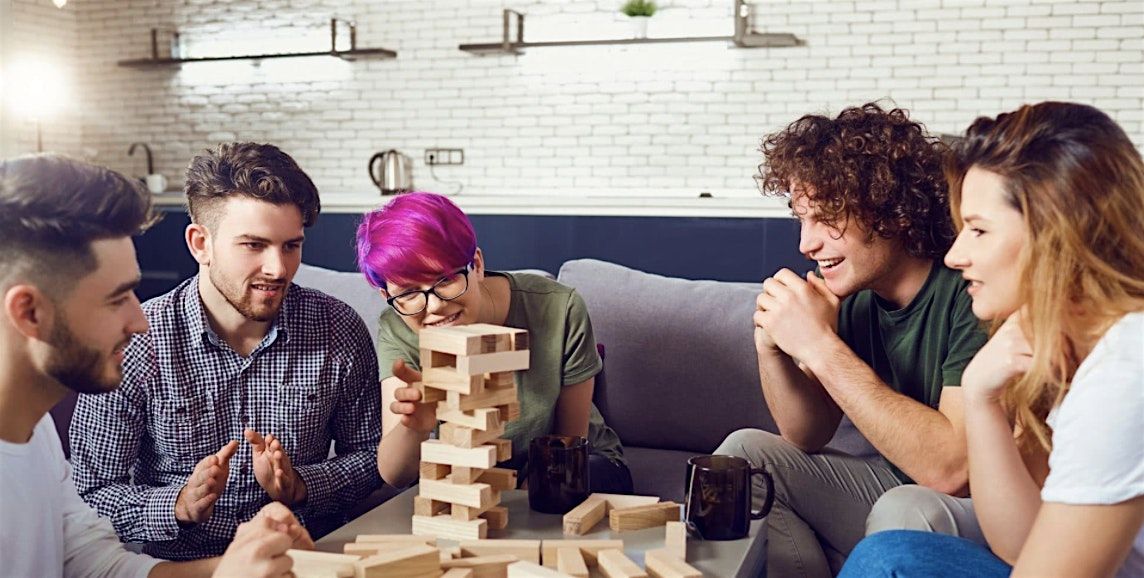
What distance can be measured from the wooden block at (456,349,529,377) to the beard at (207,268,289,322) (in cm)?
64

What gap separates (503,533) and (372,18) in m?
6.20

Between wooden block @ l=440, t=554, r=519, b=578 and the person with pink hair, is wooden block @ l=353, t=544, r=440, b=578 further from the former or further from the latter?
the person with pink hair

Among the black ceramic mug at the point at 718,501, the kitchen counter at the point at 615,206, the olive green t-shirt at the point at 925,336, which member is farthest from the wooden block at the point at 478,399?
the kitchen counter at the point at 615,206

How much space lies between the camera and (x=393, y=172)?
705 centimetres

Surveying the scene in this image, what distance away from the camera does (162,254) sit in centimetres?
588

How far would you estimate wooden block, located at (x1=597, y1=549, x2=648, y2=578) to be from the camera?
4.37 ft

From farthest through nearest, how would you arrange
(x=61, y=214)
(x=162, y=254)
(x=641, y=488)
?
(x=162, y=254) < (x=641, y=488) < (x=61, y=214)

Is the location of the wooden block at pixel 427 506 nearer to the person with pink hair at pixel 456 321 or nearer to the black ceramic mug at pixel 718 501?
the person with pink hair at pixel 456 321

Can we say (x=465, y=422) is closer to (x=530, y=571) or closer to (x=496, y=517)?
(x=496, y=517)

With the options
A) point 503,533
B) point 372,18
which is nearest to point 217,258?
point 503,533

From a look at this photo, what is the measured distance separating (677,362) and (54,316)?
1888mm

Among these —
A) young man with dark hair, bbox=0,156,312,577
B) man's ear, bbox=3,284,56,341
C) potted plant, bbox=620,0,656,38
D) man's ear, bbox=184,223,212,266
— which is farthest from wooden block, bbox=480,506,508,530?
potted plant, bbox=620,0,656,38

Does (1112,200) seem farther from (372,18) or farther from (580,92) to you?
(372,18)

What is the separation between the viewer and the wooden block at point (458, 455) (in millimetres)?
1527
